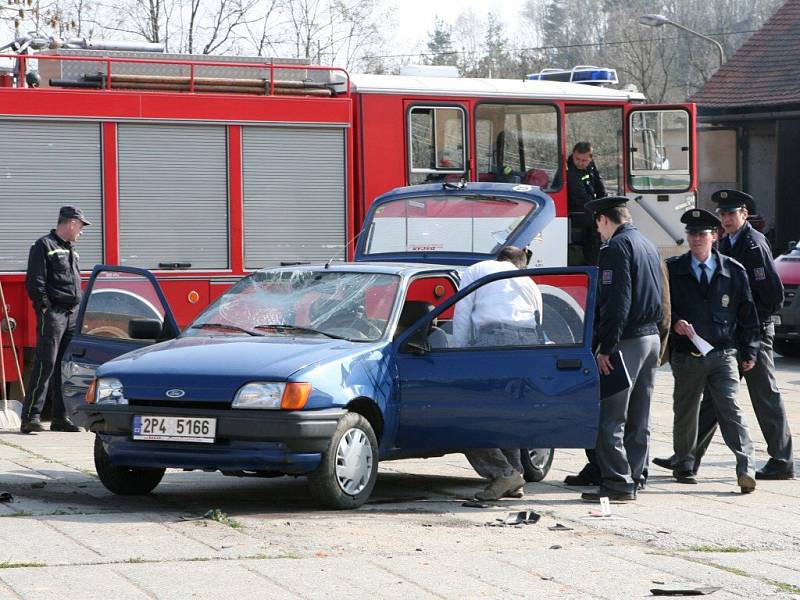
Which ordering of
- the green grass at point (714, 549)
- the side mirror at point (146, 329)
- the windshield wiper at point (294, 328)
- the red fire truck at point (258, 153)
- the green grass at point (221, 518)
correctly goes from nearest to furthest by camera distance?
the green grass at point (714, 549) < the green grass at point (221, 518) < the windshield wiper at point (294, 328) < the side mirror at point (146, 329) < the red fire truck at point (258, 153)

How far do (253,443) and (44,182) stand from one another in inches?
251

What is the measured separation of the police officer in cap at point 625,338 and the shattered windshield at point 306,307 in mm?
1343

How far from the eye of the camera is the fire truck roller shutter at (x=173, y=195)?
13.7 meters

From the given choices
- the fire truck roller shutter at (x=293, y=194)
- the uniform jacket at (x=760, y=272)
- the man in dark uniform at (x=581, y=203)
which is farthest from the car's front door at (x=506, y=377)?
the man in dark uniform at (x=581, y=203)

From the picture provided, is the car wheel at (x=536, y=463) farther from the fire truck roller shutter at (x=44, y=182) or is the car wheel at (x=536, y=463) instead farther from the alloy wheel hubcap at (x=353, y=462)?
the fire truck roller shutter at (x=44, y=182)

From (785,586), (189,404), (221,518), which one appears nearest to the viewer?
(785,586)

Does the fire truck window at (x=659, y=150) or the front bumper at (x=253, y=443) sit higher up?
the fire truck window at (x=659, y=150)

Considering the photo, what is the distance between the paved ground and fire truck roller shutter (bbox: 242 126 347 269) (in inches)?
189

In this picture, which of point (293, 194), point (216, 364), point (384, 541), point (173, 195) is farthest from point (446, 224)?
point (384, 541)

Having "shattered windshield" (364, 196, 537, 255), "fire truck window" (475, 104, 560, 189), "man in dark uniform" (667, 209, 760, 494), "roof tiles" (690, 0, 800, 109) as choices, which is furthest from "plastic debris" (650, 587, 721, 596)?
"roof tiles" (690, 0, 800, 109)

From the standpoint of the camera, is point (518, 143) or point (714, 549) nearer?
point (714, 549)

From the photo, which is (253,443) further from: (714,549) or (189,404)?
(714,549)

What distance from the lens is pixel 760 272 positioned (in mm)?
9984

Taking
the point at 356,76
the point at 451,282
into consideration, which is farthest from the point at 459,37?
the point at 451,282
